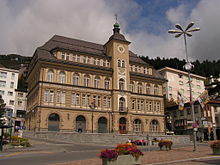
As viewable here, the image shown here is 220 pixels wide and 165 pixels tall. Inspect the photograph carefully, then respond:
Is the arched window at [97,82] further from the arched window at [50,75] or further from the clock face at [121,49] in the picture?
the arched window at [50,75]

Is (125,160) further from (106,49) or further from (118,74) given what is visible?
(106,49)

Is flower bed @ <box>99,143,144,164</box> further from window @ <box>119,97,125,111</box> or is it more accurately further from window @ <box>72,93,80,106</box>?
window @ <box>119,97,125,111</box>

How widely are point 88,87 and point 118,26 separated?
62.8 ft

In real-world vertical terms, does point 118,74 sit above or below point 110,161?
above

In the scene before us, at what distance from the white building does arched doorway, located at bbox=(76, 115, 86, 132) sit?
120ft

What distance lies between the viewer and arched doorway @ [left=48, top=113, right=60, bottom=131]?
147ft

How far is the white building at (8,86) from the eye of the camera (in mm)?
76125

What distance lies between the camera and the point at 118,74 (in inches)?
2120

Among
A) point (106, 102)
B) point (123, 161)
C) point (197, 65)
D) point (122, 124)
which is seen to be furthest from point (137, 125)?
point (197, 65)

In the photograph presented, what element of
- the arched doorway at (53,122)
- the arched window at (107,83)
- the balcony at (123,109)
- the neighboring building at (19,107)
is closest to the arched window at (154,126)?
the balcony at (123,109)

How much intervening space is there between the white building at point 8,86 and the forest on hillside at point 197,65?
5359 centimetres

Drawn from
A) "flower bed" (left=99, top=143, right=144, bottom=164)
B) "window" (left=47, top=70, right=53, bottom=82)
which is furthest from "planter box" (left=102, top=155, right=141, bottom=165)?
"window" (left=47, top=70, right=53, bottom=82)

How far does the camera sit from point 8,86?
77688 millimetres

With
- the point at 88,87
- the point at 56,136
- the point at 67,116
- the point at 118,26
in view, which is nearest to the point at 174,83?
the point at 118,26
